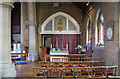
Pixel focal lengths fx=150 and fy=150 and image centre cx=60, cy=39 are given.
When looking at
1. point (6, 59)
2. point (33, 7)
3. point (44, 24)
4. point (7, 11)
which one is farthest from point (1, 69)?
point (44, 24)

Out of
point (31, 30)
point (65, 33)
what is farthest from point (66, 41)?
point (31, 30)

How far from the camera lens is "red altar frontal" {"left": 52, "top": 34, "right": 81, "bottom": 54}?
16.9 metres

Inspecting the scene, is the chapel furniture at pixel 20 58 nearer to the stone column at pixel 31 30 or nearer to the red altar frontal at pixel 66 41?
the stone column at pixel 31 30

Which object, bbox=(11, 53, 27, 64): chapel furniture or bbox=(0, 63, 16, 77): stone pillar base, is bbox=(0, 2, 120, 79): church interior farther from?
bbox=(0, 63, 16, 77): stone pillar base

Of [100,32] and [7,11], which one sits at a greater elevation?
[7,11]

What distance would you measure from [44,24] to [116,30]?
1052 centimetres

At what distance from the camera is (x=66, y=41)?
1700cm

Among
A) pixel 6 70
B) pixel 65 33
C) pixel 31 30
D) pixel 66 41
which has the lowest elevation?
pixel 6 70

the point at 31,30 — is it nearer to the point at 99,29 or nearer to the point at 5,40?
the point at 99,29

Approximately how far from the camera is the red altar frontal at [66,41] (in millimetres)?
16875

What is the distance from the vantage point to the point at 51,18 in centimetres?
1680

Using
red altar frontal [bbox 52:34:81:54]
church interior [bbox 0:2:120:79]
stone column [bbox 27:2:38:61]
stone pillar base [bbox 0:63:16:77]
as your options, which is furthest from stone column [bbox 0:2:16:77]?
red altar frontal [bbox 52:34:81:54]

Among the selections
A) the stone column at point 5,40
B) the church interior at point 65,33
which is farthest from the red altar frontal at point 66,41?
the stone column at point 5,40

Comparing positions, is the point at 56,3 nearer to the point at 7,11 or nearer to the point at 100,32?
the point at 100,32
